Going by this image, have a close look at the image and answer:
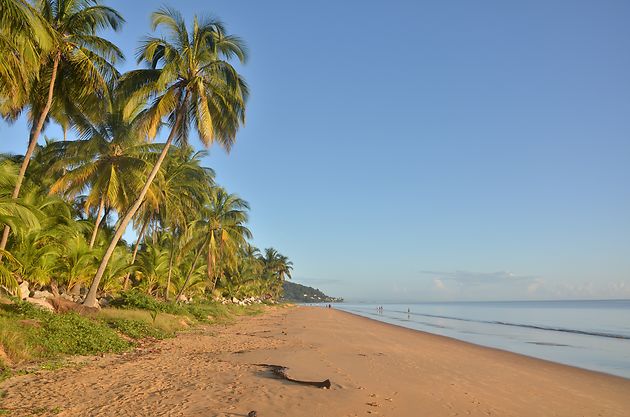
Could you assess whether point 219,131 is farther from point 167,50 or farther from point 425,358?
point 425,358

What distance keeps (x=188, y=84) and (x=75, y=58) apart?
409 cm

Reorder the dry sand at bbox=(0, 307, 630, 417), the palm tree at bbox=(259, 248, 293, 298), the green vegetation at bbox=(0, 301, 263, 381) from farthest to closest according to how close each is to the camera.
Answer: the palm tree at bbox=(259, 248, 293, 298) → the green vegetation at bbox=(0, 301, 263, 381) → the dry sand at bbox=(0, 307, 630, 417)

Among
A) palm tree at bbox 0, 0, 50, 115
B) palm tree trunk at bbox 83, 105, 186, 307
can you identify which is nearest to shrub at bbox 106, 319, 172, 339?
palm tree trunk at bbox 83, 105, 186, 307

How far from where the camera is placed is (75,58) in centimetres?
1434

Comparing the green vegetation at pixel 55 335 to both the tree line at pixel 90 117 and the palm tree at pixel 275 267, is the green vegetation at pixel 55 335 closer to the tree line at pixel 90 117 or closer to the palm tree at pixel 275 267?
the tree line at pixel 90 117

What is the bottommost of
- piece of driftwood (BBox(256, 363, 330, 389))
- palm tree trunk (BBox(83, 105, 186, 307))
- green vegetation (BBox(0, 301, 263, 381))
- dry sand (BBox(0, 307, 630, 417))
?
dry sand (BBox(0, 307, 630, 417))

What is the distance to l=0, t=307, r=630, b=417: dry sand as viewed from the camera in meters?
6.24

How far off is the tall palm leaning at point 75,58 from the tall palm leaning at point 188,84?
1516 mm

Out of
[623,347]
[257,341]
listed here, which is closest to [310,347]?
[257,341]

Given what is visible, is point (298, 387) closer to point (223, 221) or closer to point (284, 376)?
point (284, 376)

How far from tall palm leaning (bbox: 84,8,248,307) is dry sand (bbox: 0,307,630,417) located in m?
8.68

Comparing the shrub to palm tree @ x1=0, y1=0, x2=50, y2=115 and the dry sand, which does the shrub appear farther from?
palm tree @ x1=0, y1=0, x2=50, y2=115

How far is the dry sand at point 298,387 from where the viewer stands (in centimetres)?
624

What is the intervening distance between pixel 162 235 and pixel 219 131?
21324 mm
